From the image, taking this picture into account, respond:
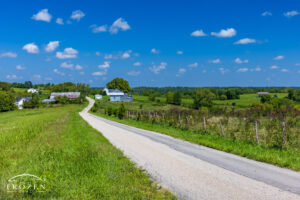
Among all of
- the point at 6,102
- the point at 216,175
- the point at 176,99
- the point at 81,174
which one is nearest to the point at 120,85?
the point at 176,99

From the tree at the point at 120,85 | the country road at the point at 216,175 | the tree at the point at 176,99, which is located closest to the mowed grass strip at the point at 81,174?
the country road at the point at 216,175

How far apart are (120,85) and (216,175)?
125m

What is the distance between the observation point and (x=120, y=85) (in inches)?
5143

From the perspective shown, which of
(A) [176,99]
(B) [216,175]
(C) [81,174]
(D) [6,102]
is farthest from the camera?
(A) [176,99]

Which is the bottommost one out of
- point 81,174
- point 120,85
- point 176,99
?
point 176,99

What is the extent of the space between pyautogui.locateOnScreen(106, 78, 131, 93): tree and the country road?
121 metres

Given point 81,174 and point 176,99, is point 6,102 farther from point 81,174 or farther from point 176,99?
point 81,174

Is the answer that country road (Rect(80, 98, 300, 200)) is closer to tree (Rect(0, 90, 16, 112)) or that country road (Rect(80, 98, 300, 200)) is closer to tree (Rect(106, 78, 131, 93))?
tree (Rect(0, 90, 16, 112))

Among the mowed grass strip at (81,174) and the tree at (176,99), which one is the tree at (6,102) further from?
the mowed grass strip at (81,174)

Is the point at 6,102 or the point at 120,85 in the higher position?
the point at 120,85

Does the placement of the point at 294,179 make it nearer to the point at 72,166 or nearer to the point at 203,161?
the point at 203,161

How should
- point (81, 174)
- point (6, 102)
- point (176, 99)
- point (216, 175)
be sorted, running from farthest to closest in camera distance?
point (176, 99) < point (6, 102) < point (216, 175) < point (81, 174)

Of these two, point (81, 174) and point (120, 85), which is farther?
point (120, 85)

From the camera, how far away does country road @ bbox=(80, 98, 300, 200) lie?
6.03m
